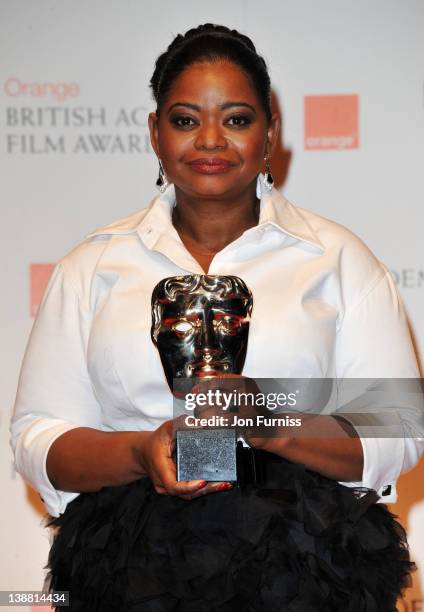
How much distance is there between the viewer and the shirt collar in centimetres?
172

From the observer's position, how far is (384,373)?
1.60m

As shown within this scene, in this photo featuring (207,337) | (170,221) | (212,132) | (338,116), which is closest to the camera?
(207,337)

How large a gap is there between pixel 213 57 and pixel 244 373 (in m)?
0.54

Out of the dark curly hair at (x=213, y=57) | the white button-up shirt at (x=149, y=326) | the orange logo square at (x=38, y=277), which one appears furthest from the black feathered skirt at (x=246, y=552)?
the orange logo square at (x=38, y=277)

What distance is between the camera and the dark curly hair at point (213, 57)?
1.73 meters

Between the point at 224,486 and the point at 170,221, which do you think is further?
the point at 170,221

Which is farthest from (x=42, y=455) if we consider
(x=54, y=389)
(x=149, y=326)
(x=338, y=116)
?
(x=338, y=116)

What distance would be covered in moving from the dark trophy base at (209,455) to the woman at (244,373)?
0.9 inches

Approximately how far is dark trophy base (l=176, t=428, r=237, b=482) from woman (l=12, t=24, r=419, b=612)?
0.02 meters

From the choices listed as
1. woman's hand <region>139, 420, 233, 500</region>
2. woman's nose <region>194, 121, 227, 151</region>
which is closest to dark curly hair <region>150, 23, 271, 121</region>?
woman's nose <region>194, 121, 227, 151</region>

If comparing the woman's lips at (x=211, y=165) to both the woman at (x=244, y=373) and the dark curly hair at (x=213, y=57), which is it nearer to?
the woman at (x=244, y=373)

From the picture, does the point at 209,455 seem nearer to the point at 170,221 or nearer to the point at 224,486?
the point at 224,486

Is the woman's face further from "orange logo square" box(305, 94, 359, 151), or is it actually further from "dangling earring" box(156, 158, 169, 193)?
"orange logo square" box(305, 94, 359, 151)

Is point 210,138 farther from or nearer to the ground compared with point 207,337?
farther from the ground
